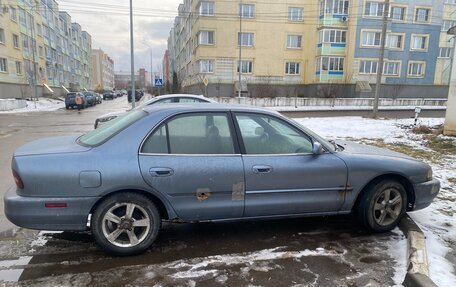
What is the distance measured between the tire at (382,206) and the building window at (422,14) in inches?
1758

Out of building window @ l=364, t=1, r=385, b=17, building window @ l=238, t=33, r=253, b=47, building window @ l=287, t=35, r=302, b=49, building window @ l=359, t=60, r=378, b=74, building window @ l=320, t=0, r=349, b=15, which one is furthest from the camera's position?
building window @ l=287, t=35, r=302, b=49

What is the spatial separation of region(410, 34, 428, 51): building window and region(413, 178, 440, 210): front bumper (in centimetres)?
4316

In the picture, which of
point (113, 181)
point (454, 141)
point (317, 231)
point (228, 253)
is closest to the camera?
point (113, 181)

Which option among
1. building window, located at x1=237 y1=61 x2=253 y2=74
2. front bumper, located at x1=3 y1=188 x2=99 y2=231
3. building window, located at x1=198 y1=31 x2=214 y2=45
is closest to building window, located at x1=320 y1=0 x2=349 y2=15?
building window, located at x1=237 y1=61 x2=253 y2=74

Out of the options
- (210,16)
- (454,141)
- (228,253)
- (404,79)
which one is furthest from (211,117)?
(404,79)

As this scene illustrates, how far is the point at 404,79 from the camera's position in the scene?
1620 inches

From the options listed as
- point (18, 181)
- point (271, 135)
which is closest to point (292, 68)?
point (271, 135)

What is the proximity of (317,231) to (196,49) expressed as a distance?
38.7 m

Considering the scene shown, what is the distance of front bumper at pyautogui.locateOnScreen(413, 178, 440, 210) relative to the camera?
14.0 feet

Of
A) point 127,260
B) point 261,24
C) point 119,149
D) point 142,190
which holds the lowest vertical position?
point 127,260

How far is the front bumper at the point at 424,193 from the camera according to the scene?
14.0 feet

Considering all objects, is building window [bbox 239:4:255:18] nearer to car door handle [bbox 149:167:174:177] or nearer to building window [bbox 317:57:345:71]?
building window [bbox 317:57:345:71]

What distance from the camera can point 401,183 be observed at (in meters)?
4.26

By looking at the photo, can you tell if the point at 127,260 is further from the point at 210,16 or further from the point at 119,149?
the point at 210,16
